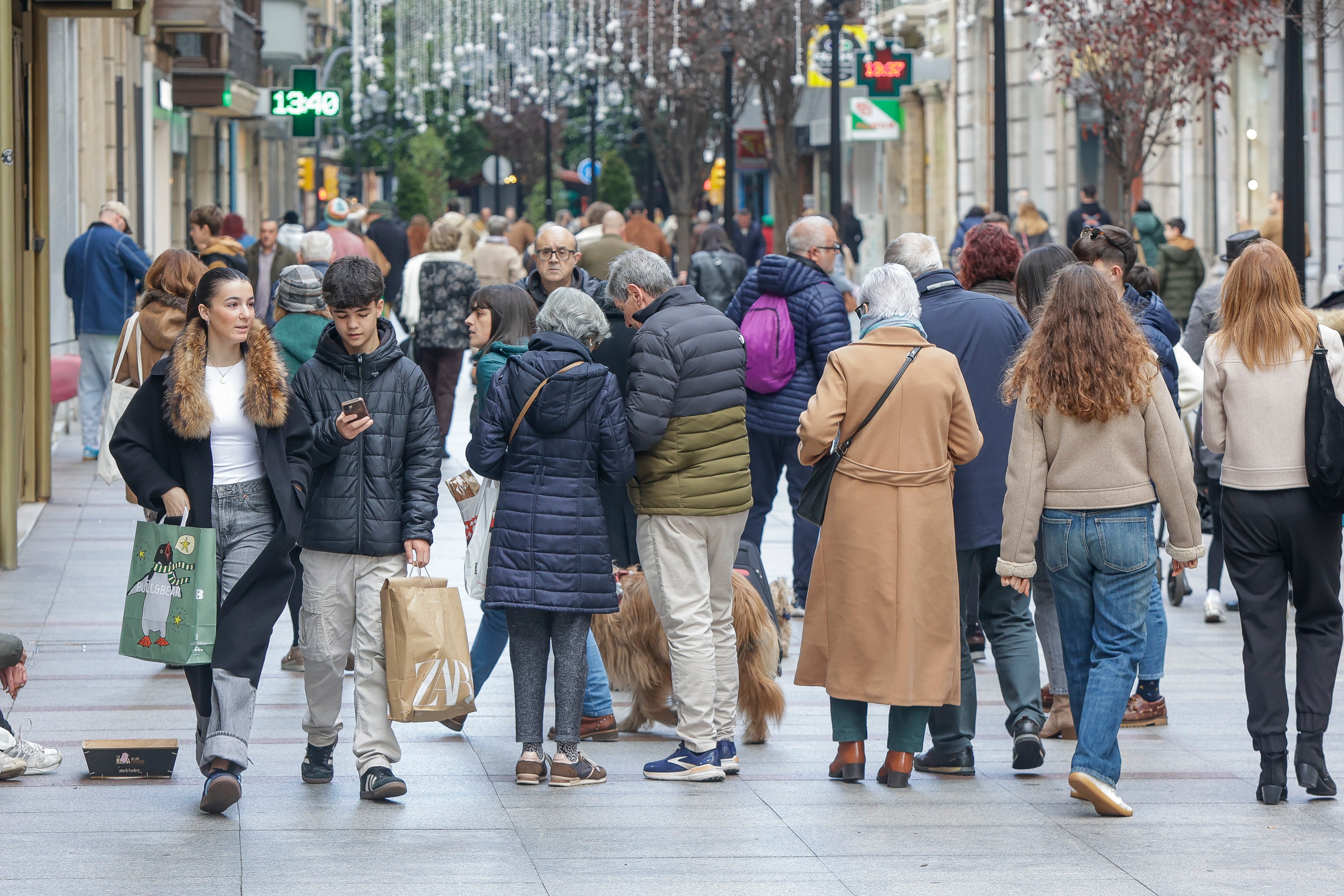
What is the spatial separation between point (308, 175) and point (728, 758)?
5147cm

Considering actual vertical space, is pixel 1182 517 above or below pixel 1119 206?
below

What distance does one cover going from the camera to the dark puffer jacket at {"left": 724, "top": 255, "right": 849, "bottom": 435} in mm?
9906

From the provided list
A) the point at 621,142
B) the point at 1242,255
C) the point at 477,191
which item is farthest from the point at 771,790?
the point at 477,191

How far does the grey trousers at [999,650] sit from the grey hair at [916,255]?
3.98ft

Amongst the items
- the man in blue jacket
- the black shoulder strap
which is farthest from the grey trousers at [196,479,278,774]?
the man in blue jacket

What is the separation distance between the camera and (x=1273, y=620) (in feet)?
22.8

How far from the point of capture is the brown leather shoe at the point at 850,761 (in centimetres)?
721

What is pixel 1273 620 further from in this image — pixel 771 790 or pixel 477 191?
pixel 477 191

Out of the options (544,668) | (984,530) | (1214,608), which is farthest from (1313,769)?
(1214,608)

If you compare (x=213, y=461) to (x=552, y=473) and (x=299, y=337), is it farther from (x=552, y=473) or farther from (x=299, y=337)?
(x=299, y=337)

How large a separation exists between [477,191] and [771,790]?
3323 inches

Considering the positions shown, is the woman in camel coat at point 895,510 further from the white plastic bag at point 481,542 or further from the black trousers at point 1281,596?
the white plastic bag at point 481,542

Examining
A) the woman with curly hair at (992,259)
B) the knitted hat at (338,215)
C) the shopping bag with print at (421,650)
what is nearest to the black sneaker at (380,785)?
the shopping bag with print at (421,650)

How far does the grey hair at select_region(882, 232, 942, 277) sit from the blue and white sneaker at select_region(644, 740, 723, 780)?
2124mm
